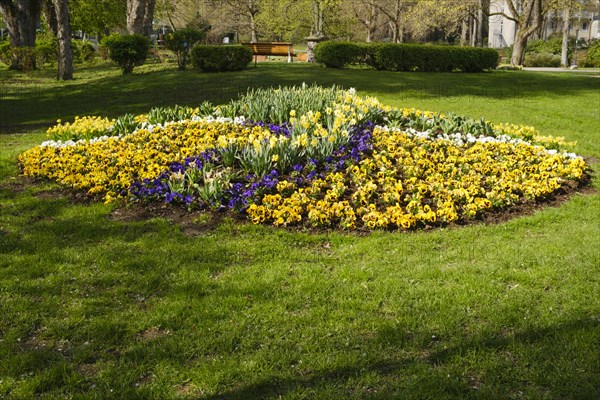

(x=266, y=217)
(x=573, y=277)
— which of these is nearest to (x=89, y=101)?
(x=266, y=217)

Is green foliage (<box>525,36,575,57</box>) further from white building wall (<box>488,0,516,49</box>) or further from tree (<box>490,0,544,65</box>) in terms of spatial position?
white building wall (<box>488,0,516,49</box>)

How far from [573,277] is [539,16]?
22126 mm

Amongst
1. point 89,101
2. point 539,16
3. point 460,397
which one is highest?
point 539,16

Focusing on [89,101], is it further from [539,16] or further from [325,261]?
[539,16]

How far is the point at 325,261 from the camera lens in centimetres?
494

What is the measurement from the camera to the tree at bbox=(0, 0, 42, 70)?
2325 cm

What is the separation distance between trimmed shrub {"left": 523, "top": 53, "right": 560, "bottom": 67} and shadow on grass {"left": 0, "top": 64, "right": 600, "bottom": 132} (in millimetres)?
14637

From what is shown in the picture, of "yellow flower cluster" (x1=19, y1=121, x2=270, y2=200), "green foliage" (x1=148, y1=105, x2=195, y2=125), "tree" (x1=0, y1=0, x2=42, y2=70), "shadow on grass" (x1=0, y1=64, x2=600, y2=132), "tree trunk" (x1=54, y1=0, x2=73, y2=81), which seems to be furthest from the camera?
"tree" (x1=0, y1=0, x2=42, y2=70)

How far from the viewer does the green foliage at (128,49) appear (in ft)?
59.4

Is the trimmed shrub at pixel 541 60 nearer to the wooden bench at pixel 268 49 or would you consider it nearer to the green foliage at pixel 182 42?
the wooden bench at pixel 268 49

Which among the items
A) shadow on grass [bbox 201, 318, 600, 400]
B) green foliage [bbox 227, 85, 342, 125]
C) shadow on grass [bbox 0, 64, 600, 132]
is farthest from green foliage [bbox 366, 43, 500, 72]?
shadow on grass [bbox 201, 318, 600, 400]

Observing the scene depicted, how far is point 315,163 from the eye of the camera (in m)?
6.89

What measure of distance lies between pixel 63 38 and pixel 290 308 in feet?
53.3

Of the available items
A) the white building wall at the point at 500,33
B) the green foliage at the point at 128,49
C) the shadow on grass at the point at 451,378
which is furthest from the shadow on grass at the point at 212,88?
the white building wall at the point at 500,33
